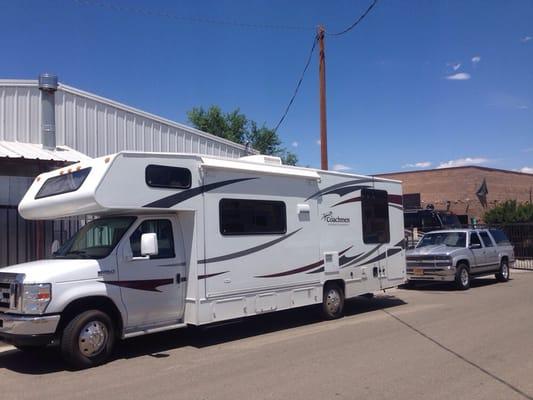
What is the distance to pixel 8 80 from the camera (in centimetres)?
1345

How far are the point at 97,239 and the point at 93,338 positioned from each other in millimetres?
1606

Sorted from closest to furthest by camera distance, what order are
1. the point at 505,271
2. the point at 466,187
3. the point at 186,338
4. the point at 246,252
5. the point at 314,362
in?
the point at 314,362 → the point at 246,252 → the point at 186,338 → the point at 505,271 → the point at 466,187

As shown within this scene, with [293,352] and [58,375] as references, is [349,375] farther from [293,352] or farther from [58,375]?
[58,375]

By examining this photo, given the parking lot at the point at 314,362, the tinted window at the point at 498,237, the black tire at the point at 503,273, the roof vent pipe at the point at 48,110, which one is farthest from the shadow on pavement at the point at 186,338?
the tinted window at the point at 498,237

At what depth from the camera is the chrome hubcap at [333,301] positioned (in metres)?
11.2

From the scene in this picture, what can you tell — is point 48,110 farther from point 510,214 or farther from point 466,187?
point 466,187

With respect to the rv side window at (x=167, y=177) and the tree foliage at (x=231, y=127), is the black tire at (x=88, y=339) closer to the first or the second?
the rv side window at (x=167, y=177)

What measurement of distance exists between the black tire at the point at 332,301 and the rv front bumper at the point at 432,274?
5.99 metres

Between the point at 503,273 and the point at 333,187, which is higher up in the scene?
the point at 333,187

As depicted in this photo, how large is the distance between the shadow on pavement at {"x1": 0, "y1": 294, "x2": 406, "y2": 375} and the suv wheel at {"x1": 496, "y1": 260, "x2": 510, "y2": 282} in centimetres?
731

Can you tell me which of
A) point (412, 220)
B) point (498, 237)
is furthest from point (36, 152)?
point (412, 220)

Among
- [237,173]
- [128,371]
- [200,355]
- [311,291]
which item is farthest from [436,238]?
[128,371]

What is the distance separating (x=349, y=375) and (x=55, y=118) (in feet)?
35.2

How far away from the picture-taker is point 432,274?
1658 cm
